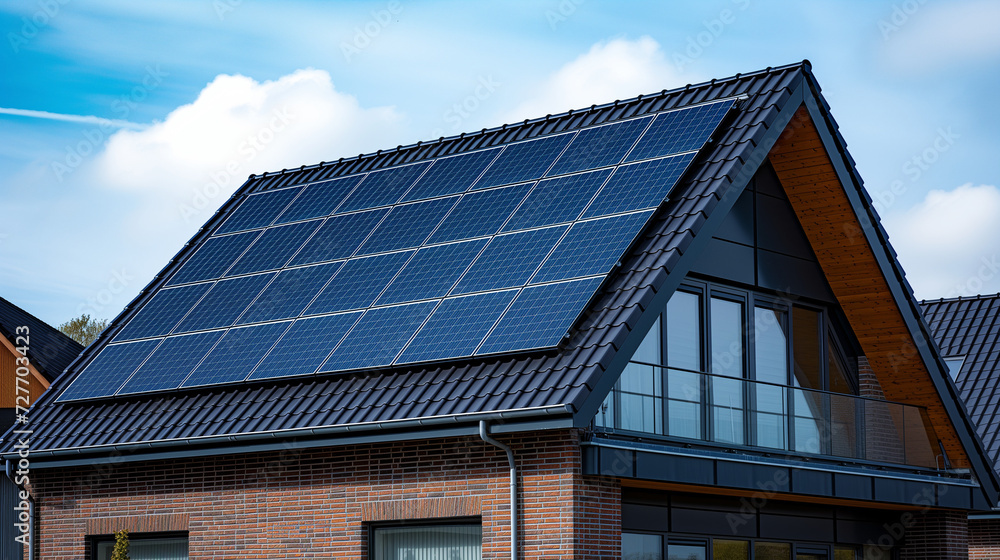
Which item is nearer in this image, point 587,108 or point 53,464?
point 53,464

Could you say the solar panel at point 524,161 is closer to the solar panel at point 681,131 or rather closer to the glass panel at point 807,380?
the solar panel at point 681,131

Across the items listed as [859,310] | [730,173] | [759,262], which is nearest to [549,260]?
[730,173]

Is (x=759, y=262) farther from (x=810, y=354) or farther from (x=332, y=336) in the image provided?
(x=332, y=336)

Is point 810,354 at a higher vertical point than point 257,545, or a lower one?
higher

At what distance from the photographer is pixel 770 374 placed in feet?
56.3

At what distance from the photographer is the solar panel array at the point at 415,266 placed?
47.3 ft

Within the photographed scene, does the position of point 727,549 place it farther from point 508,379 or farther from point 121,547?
point 121,547

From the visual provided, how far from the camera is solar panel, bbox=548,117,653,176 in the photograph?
648 inches

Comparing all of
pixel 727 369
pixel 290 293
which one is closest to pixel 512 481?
pixel 727 369

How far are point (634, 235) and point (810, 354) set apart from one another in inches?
204

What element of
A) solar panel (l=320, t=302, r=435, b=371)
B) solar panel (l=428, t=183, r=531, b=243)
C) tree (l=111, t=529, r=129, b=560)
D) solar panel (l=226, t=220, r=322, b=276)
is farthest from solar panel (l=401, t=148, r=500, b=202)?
tree (l=111, t=529, r=129, b=560)

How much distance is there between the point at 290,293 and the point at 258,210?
12.2 ft

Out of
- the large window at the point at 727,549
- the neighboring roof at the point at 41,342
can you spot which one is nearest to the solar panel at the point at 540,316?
the large window at the point at 727,549

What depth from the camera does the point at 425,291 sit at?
604 inches
